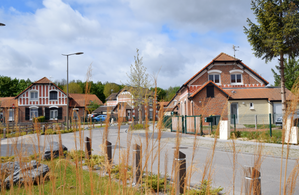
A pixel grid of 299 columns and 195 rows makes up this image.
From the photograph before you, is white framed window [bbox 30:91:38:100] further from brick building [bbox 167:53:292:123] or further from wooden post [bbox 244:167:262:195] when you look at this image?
wooden post [bbox 244:167:262:195]

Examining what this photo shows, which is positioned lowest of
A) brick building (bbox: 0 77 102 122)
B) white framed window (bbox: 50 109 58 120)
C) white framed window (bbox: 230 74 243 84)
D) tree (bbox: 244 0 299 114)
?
white framed window (bbox: 50 109 58 120)

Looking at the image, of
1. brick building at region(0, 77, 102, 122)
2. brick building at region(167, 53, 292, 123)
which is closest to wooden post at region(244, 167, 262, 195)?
brick building at region(167, 53, 292, 123)

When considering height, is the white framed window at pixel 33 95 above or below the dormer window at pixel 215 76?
below

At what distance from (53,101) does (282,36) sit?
37.7 meters

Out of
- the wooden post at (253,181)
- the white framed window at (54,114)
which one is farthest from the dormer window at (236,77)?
the white framed window at (54,114)

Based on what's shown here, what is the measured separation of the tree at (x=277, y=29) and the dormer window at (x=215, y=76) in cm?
1094

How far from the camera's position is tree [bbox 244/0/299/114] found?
1633cm

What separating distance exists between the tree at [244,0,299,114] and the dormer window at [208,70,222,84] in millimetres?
10935

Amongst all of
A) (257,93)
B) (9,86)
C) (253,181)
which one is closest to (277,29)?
(257,93)

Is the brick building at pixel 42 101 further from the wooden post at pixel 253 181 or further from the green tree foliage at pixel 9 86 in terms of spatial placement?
the wooden post at pixel 253 181

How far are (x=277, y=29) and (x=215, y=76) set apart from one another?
41.4 ft

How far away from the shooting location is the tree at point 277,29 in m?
16.3

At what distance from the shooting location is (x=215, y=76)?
95.4 ft

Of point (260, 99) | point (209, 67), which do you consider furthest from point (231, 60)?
point (260, 99)
